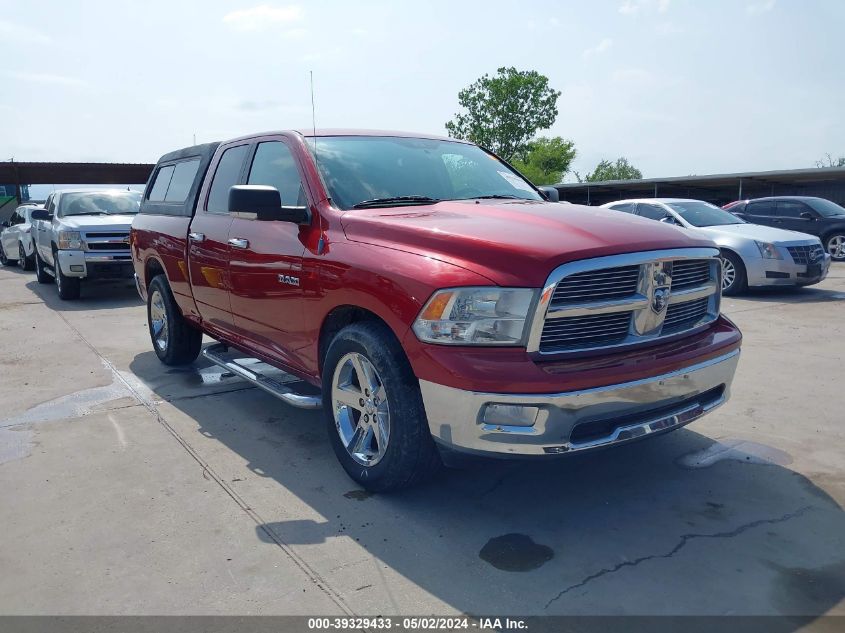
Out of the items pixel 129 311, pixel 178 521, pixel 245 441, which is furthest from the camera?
pixel 129 311

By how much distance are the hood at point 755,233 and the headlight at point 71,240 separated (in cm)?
950

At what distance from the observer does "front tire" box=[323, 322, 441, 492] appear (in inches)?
129

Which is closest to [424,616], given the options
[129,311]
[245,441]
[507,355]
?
[507,355]

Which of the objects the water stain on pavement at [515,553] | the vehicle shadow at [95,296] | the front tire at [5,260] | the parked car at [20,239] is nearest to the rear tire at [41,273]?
the vehicle shadow at [95,296]

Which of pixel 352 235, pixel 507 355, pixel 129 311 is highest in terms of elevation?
pixel 352 235

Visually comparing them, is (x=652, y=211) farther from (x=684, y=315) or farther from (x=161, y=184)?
(x=684, y=315)

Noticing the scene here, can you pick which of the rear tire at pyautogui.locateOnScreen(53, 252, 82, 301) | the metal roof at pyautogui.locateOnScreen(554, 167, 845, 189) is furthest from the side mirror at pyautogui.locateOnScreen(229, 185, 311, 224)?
the metal roof at pyautogui.locateOnScreen(554, 167, 845, 189)

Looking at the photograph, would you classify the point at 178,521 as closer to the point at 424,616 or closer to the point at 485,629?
the point at 424,616

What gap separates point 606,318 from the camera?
319 centimetres

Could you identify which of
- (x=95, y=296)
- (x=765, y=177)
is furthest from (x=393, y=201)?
(x=765, y=177)

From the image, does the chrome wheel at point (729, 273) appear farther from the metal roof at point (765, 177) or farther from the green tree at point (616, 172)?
the green tree at point (616, 172)

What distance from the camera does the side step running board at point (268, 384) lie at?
4020 millimetres

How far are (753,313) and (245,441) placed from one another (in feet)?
22.9

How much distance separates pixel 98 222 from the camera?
11.0 meters
